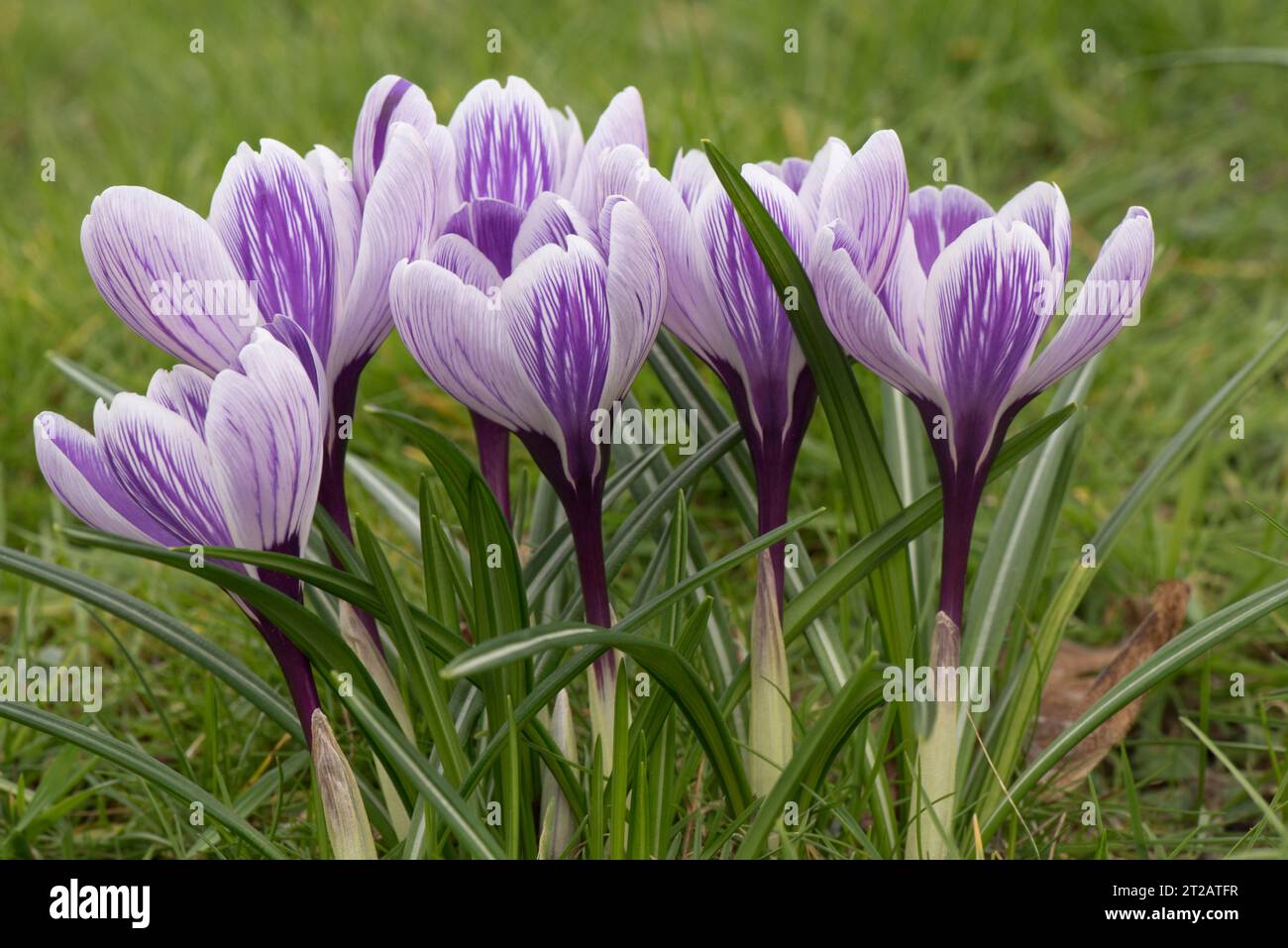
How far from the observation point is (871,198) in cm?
120

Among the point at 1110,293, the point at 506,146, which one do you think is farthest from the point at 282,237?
the point at 1110,293

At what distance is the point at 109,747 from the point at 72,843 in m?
A: 0.50

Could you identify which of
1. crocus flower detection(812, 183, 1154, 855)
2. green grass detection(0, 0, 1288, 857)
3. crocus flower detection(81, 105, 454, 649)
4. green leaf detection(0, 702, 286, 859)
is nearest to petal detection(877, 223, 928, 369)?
crocus flower detection(812, 183, 1154, 855)

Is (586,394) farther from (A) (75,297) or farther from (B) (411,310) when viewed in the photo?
(A) (75,297)

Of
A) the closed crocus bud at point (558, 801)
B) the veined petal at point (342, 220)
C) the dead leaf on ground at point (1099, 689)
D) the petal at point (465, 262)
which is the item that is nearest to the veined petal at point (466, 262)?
the petal at point (465, 262)

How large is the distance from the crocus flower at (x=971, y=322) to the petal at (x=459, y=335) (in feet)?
0.94

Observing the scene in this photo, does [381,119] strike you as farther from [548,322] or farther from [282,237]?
[548,322]

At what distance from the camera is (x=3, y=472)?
2.77 metres

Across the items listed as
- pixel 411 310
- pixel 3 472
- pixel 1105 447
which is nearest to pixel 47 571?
pixel 411 310

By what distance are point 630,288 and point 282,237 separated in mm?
338

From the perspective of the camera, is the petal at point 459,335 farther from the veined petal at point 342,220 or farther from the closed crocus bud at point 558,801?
the closed crocus bud at point 558,801

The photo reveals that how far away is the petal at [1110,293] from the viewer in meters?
1.19

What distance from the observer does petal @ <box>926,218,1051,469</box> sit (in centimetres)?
117

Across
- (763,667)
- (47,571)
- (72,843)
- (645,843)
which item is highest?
(47,571)
